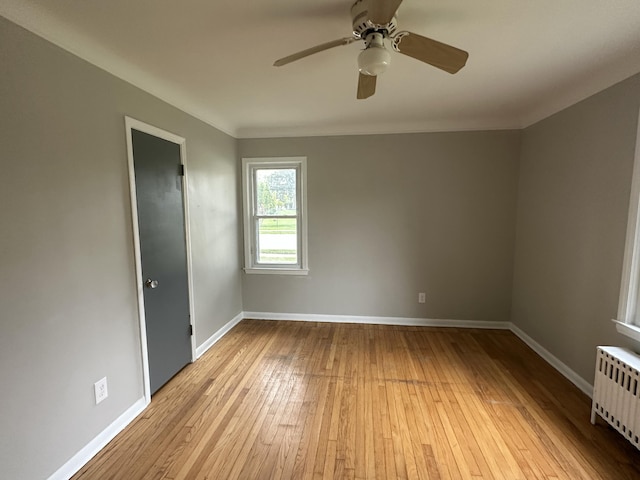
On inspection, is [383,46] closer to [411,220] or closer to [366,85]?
[366,85]

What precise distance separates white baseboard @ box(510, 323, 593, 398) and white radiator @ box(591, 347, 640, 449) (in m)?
0.43

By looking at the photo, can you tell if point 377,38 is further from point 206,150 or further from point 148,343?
point 148,343

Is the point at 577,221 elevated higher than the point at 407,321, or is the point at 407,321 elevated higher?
the point at 577,221

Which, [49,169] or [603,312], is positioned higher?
[49,169]

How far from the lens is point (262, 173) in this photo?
3885 mm

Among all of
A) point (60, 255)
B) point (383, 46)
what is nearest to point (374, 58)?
point (383, 46)

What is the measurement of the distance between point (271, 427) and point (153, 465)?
0.70 metres

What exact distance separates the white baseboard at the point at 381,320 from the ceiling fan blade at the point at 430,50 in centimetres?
294

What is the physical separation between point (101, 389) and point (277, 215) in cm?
252

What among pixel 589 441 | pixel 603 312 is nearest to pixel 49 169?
pixel 589 441

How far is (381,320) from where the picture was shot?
3793 millimetres

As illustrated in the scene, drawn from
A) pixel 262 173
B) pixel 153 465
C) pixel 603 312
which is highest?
pixel 262 173

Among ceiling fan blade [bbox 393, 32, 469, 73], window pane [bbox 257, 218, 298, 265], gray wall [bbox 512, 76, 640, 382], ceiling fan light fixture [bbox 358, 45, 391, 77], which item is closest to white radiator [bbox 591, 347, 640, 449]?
gray wall [bbox 512, 76, 640, 382]

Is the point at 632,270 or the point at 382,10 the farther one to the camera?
the point at 632,270
